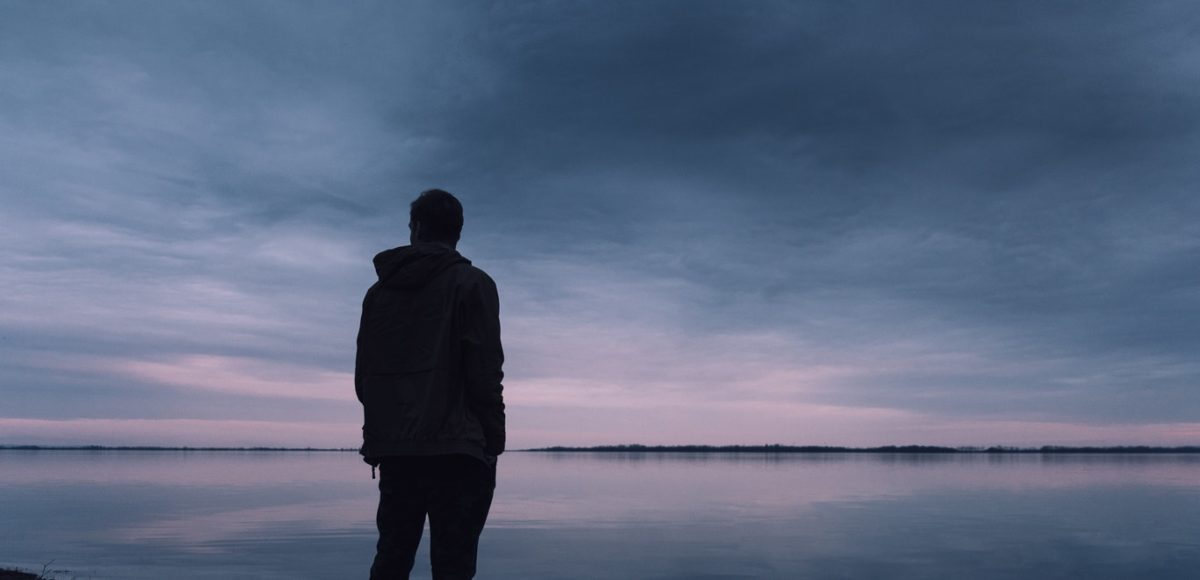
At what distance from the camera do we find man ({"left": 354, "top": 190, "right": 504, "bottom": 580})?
4238 mm

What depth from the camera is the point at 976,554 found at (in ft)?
63.8

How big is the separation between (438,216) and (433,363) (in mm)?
871

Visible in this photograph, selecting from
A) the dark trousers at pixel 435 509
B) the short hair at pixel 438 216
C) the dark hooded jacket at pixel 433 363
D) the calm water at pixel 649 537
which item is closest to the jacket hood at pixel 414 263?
the dark hooded jacket at pixel 433 363

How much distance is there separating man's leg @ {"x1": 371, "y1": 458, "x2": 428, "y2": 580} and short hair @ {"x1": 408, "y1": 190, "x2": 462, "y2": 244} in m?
1.22

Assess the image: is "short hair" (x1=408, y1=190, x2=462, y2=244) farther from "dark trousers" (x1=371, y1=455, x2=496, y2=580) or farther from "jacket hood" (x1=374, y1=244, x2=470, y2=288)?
"dark trousers" (x1=371, y1=455, x2=496, y2=580)

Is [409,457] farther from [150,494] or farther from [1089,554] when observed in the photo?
[150,494]

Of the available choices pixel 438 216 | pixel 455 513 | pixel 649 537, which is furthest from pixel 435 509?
Answer: pixel 649 537

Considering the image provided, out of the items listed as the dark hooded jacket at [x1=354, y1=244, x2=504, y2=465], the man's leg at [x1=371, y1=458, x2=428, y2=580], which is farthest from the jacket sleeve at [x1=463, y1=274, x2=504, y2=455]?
the man's leg at [x1=371, y1=458, x2=428, y2=580]

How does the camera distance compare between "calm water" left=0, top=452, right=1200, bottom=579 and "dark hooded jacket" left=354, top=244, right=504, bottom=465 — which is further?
"calm water" left=0, top=452, right=1200, bottom=579

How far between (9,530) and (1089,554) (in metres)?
27.4

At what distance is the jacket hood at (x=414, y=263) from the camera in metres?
4.39

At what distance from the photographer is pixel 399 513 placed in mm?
4285

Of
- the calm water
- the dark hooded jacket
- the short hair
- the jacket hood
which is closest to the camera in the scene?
the dark hooded jacket

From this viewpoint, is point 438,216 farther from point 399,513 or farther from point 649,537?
point 649,537
